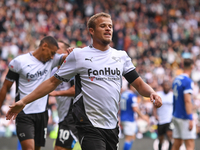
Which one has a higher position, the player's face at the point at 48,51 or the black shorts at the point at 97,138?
the player's face at the point at 48,51

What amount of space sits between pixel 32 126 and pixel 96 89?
7.04 ft

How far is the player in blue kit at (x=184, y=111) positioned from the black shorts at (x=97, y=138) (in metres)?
3.79

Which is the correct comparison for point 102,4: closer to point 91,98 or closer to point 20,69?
point 20,69

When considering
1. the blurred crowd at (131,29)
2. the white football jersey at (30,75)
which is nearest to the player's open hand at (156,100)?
the white football jersey at (30,75)

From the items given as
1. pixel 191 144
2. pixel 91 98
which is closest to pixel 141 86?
pixel 91 98

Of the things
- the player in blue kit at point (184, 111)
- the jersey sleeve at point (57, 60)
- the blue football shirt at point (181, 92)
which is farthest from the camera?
the blue football shirt at point (181, 92)

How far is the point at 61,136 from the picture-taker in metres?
6.46

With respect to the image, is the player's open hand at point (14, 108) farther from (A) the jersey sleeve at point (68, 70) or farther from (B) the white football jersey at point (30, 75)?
(B) the white football jersey at point (30, 75)

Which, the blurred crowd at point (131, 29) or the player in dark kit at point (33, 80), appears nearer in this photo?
the player in dark kit at point (33, 80)

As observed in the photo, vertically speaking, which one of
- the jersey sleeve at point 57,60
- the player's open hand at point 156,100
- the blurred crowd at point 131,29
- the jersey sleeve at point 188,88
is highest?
the blurred crowd at point 131,29

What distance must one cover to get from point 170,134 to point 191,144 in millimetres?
2684

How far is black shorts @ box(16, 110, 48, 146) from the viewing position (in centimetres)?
583

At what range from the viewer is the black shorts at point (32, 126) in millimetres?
5828

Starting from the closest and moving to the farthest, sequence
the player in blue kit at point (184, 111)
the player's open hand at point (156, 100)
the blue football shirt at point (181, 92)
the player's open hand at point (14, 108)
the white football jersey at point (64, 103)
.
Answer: the player's open hand at point (156, 100)
the player's open hand at point (14, 108)
the white football jersey at point (64, 103)
the player in blue kit at point (184, 111)
the blue football shirt at point (181, 92)
